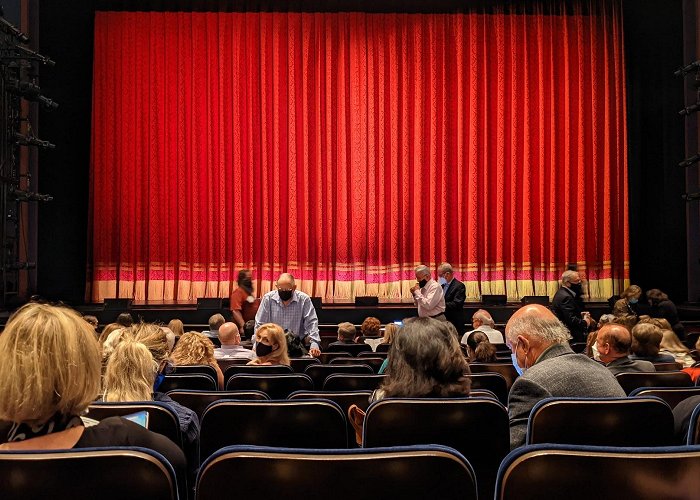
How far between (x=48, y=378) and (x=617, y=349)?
3542 mm

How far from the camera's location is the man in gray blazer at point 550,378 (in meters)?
3.04

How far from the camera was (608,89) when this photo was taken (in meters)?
13.4

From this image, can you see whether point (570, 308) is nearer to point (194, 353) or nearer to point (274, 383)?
point (194, 353)

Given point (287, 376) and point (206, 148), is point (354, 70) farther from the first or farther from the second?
point (287, 376)

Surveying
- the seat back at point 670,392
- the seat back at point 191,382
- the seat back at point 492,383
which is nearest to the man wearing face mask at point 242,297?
the seat back at point 191,382

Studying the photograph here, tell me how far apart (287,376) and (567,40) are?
36.1 feet

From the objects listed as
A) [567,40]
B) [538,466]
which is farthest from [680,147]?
[538,466]

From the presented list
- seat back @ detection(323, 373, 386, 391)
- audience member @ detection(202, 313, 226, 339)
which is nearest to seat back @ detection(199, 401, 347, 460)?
seat back @ detection(323, 373, 386, 391)

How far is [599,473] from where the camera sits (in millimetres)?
1630

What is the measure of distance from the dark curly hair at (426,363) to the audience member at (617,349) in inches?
74.7

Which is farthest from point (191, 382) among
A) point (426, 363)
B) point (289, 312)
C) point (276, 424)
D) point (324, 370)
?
point (289, 312)

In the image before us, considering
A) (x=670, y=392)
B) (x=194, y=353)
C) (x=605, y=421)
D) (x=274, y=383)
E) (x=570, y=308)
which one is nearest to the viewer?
(x=605, y=421)

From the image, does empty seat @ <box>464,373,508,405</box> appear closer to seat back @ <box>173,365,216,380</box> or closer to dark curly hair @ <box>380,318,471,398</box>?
dark curly hair @ <box>380,318,471,398</box>

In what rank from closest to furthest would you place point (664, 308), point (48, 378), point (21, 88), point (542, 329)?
point (48, 378) < point (542, 329) < point (664, 308) < point (21, 88)
